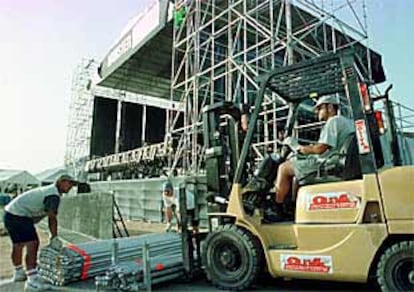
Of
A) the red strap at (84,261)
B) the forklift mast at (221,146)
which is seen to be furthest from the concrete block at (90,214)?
the forklift mast at (221,146)

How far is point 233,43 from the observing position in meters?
13.3

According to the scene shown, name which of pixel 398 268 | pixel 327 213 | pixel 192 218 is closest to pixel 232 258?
pixel 192 218

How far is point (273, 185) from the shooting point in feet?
12.9

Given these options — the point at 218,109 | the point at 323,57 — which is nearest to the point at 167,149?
the point at 218,109

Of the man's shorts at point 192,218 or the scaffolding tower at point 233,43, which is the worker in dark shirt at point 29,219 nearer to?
the man's shorts at point 192,218

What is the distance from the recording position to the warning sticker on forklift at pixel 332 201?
10.3ft

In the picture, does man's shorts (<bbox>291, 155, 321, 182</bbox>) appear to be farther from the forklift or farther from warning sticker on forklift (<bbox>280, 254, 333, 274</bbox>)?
warning sticker on forklift (<bbox>280, 254, 333, 274</bbox>)

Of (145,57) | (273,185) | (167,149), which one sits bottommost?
(273,185)

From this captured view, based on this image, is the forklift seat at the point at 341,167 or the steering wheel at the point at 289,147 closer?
the forklift seat at the point at 341,167

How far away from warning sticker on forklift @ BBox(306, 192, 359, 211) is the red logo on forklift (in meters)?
0.38

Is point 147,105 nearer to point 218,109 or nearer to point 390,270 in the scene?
point 218,109

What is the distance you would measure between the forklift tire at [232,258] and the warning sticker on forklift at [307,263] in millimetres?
267

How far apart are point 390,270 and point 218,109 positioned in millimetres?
2356

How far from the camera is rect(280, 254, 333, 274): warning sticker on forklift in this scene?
3.16 m
